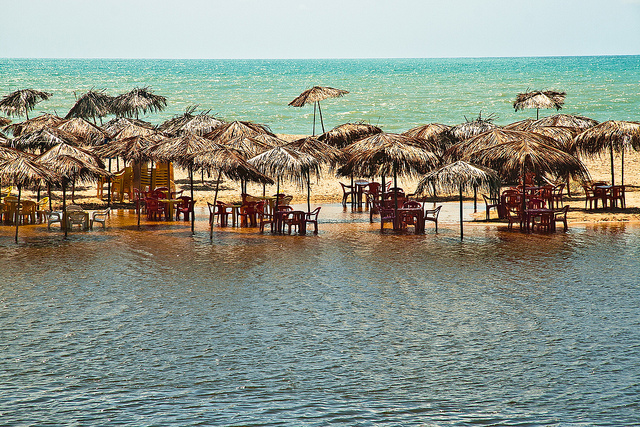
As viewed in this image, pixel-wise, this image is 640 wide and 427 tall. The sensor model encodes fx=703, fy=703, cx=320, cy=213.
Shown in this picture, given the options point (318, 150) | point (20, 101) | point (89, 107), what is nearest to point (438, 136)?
point (318, 150)

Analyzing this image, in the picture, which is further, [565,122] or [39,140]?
[565,122]

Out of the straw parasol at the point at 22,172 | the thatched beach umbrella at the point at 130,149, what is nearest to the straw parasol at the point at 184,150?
the thatched beach umbrella at the point at 130,149

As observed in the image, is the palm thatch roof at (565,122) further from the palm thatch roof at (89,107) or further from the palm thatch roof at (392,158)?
the palm thatch roof at (89,107)

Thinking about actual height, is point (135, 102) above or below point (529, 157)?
above

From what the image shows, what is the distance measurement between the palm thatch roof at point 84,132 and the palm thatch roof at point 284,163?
11158 mm

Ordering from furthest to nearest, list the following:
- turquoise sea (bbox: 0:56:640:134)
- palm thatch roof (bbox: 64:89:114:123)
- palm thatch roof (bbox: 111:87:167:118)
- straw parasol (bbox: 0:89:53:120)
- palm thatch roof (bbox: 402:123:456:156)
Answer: turquoise sea (bbox: 0:56:640:134), palm thatch roof (bbox: 111:87:167:118), palm thatch roof (bbox: 64:89:114:123), straw parasol (bbox: 0:89:53:120), palm thatch roof (bbox: 402:123:456:156)

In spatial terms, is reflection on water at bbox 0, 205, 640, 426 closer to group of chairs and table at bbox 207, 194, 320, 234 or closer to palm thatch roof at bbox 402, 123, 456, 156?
group of chairs and table at bbox 207, 194, 320, 234

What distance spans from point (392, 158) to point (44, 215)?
11973mm

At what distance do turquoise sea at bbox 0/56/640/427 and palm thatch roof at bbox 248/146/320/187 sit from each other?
1.86 metres

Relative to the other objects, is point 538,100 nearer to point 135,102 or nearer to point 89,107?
point 135,102

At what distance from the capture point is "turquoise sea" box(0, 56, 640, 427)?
8.08 m

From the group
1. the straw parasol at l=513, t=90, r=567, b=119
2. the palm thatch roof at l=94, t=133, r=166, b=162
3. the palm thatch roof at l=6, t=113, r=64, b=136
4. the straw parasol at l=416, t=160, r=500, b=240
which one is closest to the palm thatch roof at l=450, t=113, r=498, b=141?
the straw parasol at l=416, t=160, r=500, b=240

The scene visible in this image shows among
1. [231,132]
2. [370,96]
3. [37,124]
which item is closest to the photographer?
[231,132]

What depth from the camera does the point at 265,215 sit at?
20.3 meters
